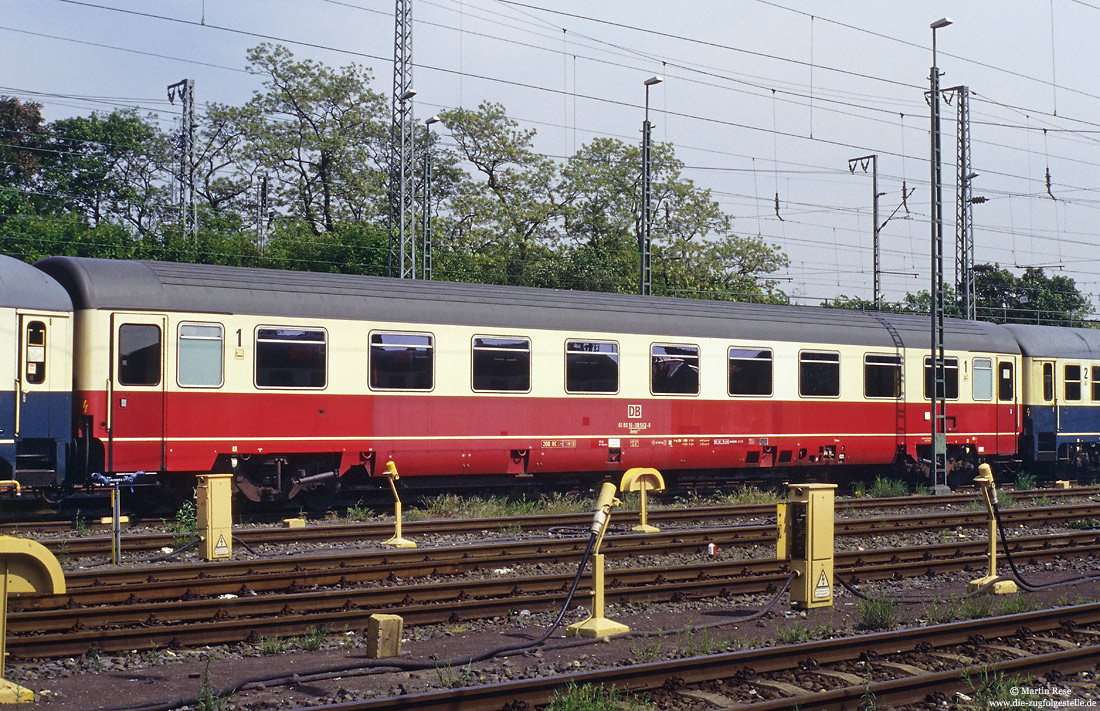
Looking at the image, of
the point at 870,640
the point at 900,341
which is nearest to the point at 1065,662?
the point at 870,640

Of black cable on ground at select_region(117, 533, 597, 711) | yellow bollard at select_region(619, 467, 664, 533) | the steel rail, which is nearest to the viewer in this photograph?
the steel rail

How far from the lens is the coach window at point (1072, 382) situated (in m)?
26.0

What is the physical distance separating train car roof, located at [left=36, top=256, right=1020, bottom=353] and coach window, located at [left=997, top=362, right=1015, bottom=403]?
0.99 meters

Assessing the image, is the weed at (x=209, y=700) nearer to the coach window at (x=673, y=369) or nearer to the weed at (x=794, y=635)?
the weed at (x=794, y=635)

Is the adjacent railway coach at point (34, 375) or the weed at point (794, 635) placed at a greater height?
the adjacent railway coach at point (34, 375)

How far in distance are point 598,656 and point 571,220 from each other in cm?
3835

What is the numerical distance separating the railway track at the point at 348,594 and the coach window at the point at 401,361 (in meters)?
4.79

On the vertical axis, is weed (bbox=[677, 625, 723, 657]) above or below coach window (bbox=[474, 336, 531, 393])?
below

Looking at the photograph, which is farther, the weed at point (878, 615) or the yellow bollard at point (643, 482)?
the yellow bollard at point (643, 482)

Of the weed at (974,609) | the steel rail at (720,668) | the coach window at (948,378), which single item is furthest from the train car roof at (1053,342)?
the steel rail at (720,668)

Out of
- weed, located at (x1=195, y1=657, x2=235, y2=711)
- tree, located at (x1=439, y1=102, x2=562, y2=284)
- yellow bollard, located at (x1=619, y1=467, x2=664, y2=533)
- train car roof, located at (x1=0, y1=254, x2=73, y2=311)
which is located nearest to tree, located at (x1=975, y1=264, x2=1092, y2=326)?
tree, located at (x1=439, y1=102, x2=562, y2=284)

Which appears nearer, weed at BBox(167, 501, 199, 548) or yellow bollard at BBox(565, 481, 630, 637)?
yellow bollard at BBox(565, 481, 630, 637)

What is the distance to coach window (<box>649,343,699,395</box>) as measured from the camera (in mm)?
19844

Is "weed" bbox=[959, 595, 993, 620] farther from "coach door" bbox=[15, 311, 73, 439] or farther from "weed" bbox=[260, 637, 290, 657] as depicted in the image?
"coach door" bbox=[15, 311, 73, 439]
